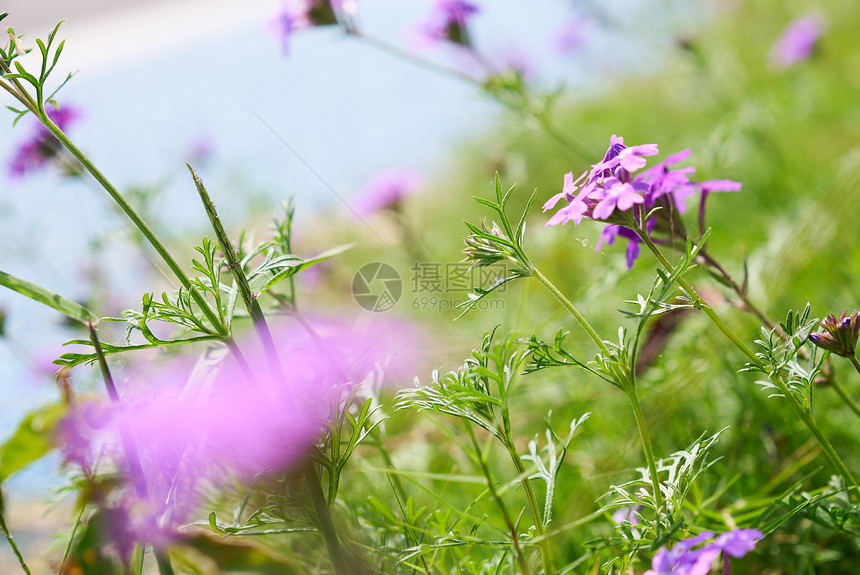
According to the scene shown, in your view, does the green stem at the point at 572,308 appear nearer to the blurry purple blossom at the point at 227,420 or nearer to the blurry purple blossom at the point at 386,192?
the blurry purple blossom at the point at 227,420

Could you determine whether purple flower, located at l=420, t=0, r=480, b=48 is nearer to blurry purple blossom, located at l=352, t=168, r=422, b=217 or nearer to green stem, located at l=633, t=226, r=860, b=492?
blurry purple blossom, located at l=352, t=168, r=422, b=217

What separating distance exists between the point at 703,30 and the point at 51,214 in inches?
125

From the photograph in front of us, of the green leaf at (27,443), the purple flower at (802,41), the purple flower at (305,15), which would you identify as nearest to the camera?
the green leaf at (27,443)

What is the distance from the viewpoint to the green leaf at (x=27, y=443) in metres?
1.03

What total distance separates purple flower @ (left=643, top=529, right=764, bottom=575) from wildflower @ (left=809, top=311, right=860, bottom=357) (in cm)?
23

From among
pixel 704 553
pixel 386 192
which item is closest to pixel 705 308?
pixel 704 553

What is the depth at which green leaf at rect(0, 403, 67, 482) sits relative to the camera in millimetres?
1027

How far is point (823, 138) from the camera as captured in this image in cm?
214

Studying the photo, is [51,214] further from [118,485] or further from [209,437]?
[209,437]

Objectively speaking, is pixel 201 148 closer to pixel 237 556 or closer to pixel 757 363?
pixel 237 556

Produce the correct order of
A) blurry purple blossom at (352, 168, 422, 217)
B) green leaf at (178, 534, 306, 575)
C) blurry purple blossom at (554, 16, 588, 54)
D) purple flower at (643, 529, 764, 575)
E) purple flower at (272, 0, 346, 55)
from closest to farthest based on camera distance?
purple flower at (643, 529, 764, 575) → green leaf at (178, 534, 306, 575) → purple flower at (272, 0, 346, 55) → blurry purple blossom at (352, 168, 422, 217) → blurry purple blossom at (554, 16, 588, 54)

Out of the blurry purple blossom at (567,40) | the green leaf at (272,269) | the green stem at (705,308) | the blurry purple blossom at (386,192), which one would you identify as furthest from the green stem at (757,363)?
the blurry purple blossom at (567,40)

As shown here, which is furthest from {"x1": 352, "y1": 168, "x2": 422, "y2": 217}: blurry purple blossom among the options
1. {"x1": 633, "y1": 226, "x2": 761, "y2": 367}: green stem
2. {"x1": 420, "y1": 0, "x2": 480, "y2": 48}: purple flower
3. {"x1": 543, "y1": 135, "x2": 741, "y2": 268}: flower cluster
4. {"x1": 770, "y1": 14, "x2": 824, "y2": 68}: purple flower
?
{"x1": 770, "y1": 14, "x2": 824, "y2": 68}: purple flower

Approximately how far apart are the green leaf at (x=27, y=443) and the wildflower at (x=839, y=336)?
3.45ft
